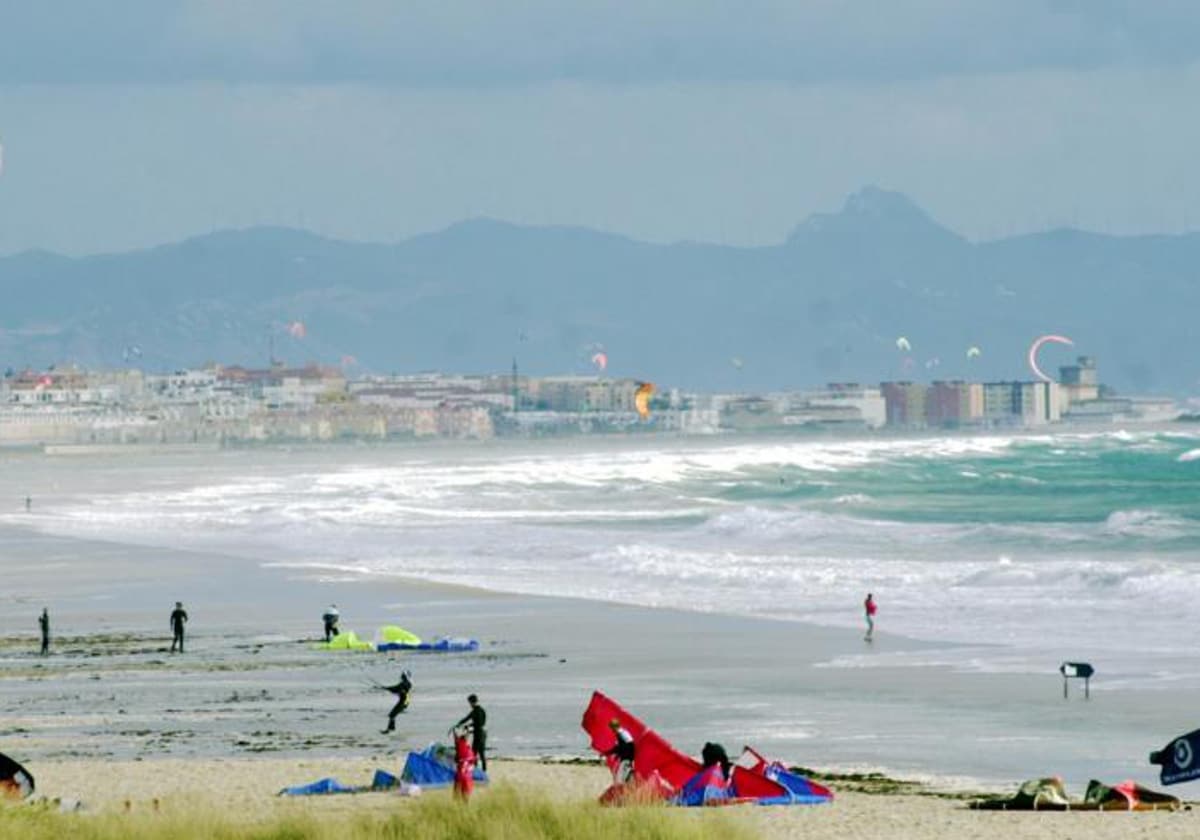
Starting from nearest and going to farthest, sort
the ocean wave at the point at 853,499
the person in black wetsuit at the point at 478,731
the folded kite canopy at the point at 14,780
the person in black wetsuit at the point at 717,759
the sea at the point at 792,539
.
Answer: the folded kite canopy at the point at 14,780, the person in black wetsuit at the point at 717,759, the person in black wetsuit at the point at 478,731, the sea at the point at 792,539, the ocean wave at the point at 853,499

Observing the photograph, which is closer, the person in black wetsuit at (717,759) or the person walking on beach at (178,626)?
the person in black wetsuit at (717,759)

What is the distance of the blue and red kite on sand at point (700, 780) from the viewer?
65.0 ft

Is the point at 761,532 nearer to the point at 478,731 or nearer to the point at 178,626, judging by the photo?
the point at 178,626

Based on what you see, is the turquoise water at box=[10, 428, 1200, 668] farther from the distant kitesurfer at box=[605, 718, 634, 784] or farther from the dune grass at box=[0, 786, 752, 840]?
the dune grass at box=[0, 786, 752, 840]

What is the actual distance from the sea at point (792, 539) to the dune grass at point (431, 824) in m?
7.22

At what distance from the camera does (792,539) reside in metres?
59.3

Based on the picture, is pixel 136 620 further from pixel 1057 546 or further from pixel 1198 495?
pixel 1198 495

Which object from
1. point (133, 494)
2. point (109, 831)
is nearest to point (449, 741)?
point (109, 831)

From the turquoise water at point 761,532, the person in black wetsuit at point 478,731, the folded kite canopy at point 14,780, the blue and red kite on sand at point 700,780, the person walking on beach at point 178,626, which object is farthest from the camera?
the turquoise water at point 761,532

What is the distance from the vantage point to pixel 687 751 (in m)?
23.2

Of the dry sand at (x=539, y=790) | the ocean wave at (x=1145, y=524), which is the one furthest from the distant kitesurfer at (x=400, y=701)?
the ocean wave at (x=1145, y=524)

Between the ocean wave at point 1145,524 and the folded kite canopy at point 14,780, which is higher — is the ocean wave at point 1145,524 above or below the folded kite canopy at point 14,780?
above

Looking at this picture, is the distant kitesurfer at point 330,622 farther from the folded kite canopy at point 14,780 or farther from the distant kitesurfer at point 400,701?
the folded kite canopy at point 14,780

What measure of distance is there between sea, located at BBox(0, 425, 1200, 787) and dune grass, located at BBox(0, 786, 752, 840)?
7.22 meters
